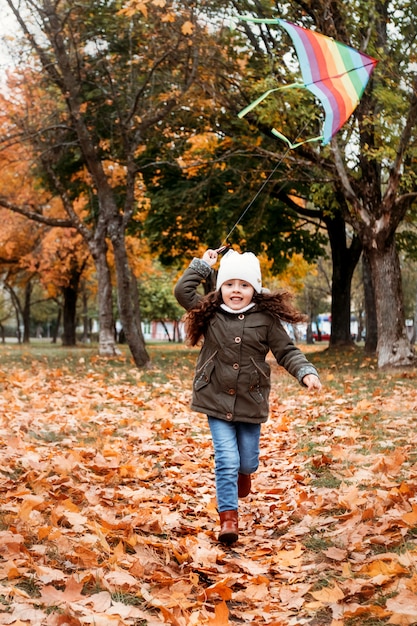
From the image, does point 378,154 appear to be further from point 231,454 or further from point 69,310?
point 69,310

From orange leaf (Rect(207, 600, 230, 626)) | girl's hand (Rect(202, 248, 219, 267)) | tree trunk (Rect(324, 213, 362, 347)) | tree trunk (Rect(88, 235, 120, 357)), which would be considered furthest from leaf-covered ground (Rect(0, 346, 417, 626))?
tree trunk (Rect(324, 213, 362, 347))

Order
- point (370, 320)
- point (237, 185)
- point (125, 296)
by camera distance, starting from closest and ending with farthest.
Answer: point (125, 296) → point (237, 185) → point (370, 320)

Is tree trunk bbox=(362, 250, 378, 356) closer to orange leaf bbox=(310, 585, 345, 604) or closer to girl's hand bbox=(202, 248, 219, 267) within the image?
girl's hand bbox=(202, 248, 219, 267)

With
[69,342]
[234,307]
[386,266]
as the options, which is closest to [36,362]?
[386,266]

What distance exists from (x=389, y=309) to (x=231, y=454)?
1109 centimetres

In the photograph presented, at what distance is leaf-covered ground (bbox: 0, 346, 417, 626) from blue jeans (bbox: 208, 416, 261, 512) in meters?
0.30

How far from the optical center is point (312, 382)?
434 centimetres

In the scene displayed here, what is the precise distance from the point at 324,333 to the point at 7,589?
82.9m

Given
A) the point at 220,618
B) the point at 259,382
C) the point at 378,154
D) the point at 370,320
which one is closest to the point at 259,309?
the point at 259,382

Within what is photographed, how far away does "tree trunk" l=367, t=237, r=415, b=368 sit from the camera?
14.8 meters

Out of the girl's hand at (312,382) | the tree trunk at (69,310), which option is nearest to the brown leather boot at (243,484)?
the girl's hand at (312,382)

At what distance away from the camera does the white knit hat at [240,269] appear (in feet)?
15.0

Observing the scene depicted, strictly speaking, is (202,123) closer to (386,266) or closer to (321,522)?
(386,266)

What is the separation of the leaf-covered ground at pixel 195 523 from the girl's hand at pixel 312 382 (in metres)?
0.77
